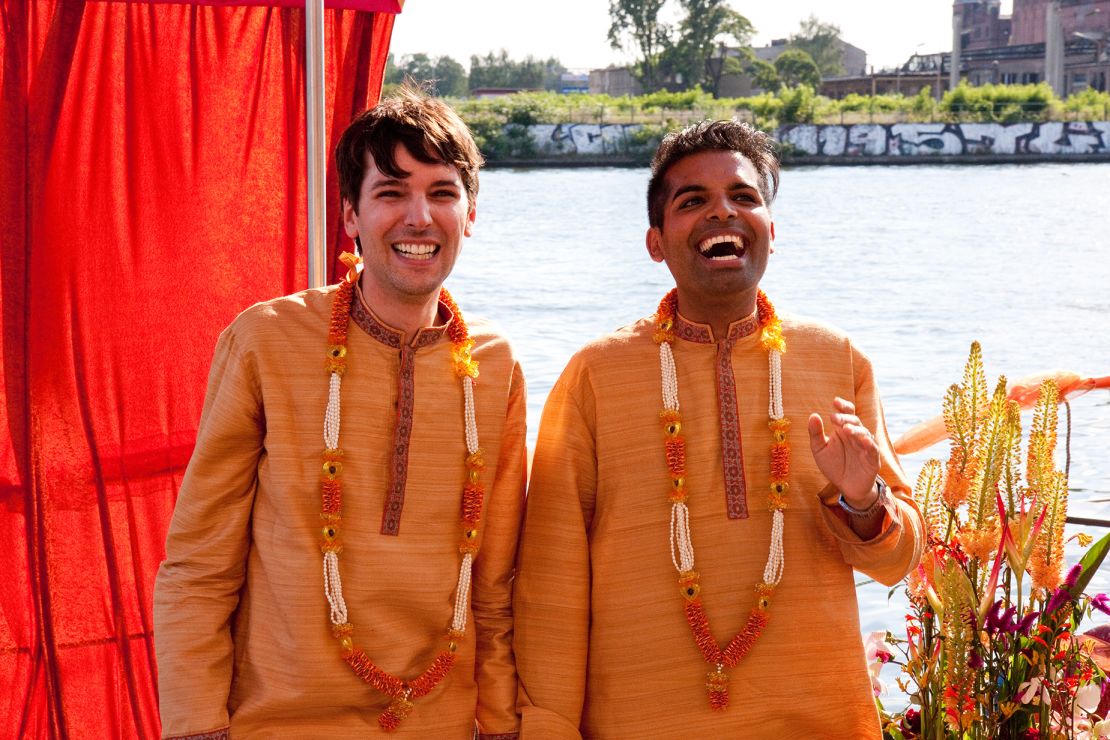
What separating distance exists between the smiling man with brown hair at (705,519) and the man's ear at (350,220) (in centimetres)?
38

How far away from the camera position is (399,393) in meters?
1.92

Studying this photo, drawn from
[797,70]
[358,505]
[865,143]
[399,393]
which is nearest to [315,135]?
[399,393]

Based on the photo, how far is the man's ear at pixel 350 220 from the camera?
1.95m

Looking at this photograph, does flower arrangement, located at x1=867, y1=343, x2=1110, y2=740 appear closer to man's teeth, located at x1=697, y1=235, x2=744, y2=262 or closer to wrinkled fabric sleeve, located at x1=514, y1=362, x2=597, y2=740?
man's teeth, located at x1=697, y1=235, x2=744, y2=262

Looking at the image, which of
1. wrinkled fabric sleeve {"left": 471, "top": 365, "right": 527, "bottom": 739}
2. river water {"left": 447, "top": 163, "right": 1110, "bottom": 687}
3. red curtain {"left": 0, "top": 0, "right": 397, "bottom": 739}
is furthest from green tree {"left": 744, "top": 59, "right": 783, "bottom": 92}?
wrinkled fabric sleeve {"left": 471, "top": 365, "right": 527, "bottom": 739}

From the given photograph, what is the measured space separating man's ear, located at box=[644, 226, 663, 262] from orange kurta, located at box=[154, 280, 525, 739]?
0.35 metres

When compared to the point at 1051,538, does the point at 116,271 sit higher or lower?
higher

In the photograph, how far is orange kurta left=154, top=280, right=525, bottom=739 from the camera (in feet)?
6.02

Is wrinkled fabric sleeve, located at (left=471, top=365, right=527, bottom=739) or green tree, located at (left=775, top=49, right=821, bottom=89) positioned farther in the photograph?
green tree, located at (left=775, top=49, right=821, bottom=89)

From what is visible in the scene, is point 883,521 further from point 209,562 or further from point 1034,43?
point 1034,43

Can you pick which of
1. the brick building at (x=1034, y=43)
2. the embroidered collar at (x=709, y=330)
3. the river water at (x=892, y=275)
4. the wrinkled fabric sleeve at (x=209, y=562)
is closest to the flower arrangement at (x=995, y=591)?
the embroidered collar at (x=709, y=330)

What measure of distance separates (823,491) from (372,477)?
637 mm

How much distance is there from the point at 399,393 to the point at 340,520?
0.20 metres

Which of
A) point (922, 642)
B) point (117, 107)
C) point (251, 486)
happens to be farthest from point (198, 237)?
point (922, 642)
